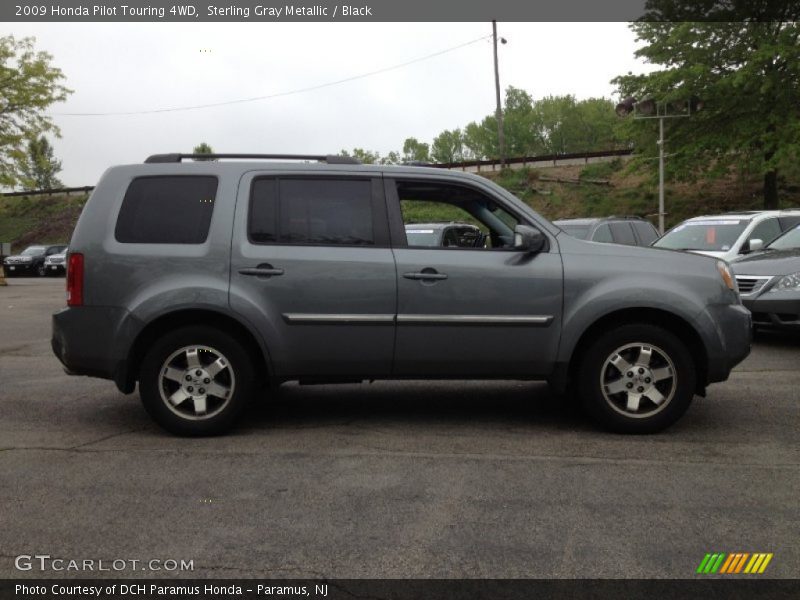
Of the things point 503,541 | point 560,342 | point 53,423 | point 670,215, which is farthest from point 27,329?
point 670,215

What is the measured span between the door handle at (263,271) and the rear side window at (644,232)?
1205cm

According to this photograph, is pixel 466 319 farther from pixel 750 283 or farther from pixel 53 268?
pixel 53 268

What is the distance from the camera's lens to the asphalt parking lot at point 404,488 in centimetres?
336

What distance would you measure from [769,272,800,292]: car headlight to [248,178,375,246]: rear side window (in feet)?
19.0

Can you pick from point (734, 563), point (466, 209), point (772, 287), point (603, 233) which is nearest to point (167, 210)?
point (466, 209)

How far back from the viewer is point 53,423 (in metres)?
5.83

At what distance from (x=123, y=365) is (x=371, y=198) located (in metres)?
2.04

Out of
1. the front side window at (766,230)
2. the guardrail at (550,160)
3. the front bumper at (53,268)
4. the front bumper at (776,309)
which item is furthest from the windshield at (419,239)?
the guardrail at (550,160)

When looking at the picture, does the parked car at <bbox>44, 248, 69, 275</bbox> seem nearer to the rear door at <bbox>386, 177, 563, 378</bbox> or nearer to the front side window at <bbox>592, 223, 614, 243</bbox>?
the front side window at <bbox>592, 223, 614, 243</bbox>

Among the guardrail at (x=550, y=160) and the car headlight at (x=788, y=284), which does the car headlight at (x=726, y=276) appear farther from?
the guardrail at (x=550, y=160)

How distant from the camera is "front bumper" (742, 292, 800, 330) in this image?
8.72m

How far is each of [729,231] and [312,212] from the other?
9.37 m

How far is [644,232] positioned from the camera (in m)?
16.0
